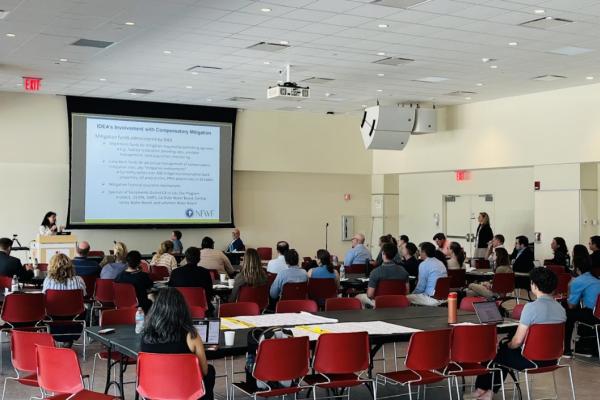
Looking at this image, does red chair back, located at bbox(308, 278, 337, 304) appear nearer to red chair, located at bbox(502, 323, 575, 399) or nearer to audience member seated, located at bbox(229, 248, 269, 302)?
audience member seated, located at bbox(229, 248, 269, 302)

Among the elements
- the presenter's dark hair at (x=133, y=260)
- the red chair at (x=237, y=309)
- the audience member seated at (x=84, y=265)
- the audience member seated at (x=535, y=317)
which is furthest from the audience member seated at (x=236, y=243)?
the audience member seated at (x=535, y=317)

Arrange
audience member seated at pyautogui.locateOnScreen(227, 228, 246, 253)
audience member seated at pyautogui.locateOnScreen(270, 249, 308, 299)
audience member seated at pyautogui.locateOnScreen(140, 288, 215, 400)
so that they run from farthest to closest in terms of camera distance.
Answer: audience member seated at pyautogui.locateOnScreen(227, 228, 246, 253)
audience member seated at pyautogui.locateOnScreen(270, 249, 308, 299)
audience member seated at pyautogui.locateOnScreen(140, 288, 215, 400)

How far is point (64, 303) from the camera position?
8.74 metres

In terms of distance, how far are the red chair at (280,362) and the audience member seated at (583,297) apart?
4.79 m

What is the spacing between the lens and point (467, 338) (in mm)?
6246

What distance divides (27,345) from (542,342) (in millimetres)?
3901

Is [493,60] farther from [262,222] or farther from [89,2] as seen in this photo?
[262,222]

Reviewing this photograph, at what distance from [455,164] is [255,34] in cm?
876

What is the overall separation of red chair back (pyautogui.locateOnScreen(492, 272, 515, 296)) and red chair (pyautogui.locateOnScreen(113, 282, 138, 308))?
18.6ft

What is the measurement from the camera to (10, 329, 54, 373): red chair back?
557 cm

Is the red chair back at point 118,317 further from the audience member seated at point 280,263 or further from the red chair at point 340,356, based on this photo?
the audience member seated at point 280,263

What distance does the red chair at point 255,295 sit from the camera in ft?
30.7

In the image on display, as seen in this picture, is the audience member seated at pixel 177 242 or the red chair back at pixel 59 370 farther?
the audience member seated at pixel 177 242

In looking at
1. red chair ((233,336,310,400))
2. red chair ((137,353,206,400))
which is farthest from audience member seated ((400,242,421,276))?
red chair ((137,353,206,400))
